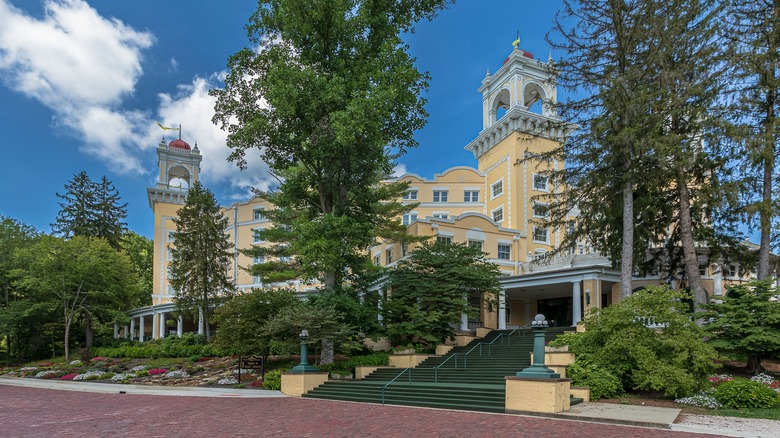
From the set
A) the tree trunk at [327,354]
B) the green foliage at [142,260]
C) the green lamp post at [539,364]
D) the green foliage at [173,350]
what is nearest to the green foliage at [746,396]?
the green lamp post at [539,364]

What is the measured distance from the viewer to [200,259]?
36.1 metres

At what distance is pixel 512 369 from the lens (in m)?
17.8

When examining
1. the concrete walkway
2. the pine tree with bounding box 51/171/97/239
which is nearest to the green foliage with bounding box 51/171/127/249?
the pine tree with bounding box 51/171/97/239

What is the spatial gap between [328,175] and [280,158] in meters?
2.57

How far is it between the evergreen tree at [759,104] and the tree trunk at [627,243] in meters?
3.77

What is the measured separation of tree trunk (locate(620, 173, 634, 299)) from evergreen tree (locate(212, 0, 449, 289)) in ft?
31.0

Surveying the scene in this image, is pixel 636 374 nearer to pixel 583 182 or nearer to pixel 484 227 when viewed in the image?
pixel 583 182

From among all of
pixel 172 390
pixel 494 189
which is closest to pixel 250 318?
pixel 172 390

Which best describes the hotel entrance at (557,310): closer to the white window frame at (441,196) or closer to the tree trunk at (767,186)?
the tree trunk at (767,186)

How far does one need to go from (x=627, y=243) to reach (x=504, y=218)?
20.6 metres

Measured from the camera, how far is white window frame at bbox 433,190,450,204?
4478cm

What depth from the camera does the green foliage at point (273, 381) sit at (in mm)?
20127

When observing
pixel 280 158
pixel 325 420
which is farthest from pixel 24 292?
pixel 325 420

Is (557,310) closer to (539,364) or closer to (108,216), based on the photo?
(539,364)
